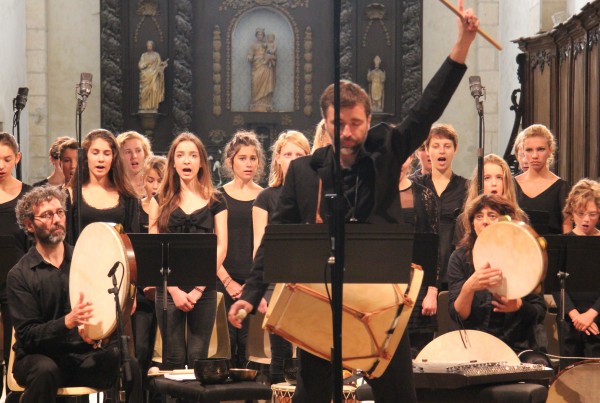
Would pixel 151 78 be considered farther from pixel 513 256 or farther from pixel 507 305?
pixel 513 256

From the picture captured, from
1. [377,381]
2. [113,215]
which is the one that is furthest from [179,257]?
[377,381]

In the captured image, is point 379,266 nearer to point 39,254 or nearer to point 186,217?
point 39,254

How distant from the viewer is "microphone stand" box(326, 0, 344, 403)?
148 inches

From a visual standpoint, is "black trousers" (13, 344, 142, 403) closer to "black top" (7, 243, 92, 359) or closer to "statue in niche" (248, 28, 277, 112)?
"black top" (7, 243, 92, 359)

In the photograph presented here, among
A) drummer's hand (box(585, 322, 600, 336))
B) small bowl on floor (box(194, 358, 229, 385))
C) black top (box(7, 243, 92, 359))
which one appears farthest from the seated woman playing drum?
black top (box(7, 243, 92, 359))

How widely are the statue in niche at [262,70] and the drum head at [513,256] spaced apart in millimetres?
11082

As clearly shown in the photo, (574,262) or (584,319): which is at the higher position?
(574,262)

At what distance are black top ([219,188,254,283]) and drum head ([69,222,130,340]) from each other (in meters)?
1.62

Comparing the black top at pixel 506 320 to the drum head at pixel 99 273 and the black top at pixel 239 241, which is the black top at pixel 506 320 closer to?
the black top at pixel 239 241

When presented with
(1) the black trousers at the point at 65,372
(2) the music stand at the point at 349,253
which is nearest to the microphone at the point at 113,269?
(1) the black trousers at the point at 65,372

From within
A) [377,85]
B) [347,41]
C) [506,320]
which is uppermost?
[347,41]

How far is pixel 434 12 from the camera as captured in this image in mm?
16344

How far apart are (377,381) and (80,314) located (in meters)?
1.85

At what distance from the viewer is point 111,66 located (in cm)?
1586
